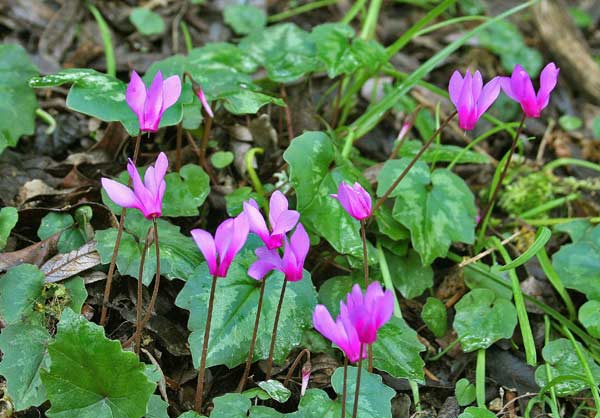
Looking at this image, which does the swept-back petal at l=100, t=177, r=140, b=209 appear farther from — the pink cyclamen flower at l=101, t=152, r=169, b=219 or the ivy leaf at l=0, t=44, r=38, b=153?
the ivy leaf at l=0, t=44, r=38, b=153

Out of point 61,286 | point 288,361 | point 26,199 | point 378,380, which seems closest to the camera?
point 378,380

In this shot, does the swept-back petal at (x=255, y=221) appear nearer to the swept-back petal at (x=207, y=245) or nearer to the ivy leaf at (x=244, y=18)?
the swept-back petal at (x=207, y=245)

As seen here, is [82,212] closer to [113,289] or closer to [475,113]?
[113,289]

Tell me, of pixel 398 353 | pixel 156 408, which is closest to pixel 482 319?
pixel 398 353

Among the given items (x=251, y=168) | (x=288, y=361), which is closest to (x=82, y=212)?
(x=251, y=168)

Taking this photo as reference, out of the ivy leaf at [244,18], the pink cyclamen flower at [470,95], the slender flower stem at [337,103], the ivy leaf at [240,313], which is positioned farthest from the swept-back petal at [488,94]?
the ivy leaf at [244,18]
